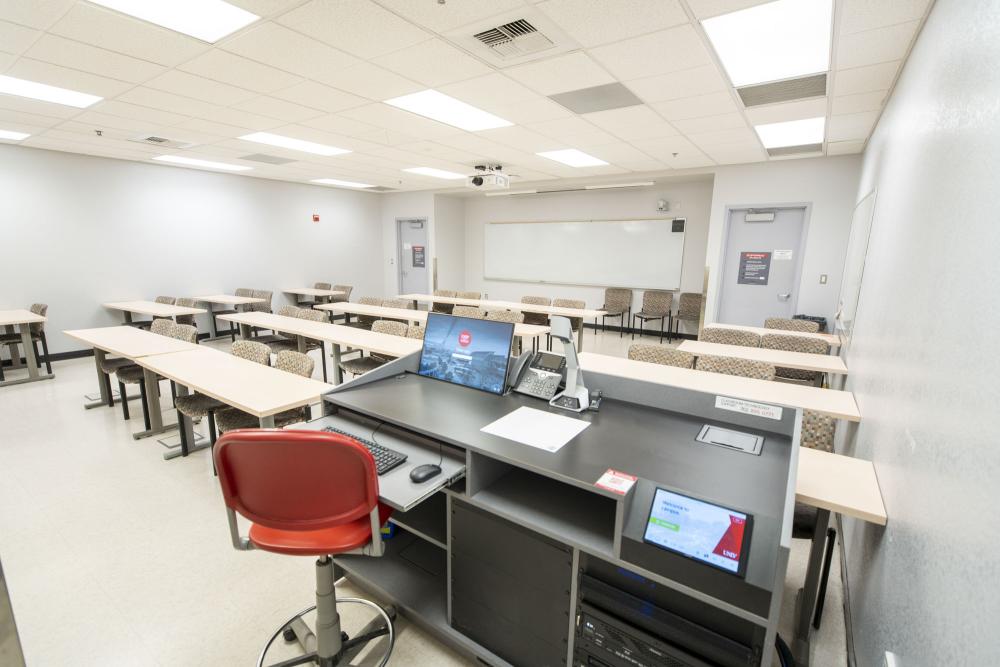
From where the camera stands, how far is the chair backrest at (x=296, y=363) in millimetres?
2920

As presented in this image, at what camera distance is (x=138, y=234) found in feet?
21.3

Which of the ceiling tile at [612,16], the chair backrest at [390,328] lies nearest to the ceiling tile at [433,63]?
the ceiling tile at [612,16]

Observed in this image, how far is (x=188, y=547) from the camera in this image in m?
2.32

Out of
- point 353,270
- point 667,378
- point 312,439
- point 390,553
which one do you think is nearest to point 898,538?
point 667,378

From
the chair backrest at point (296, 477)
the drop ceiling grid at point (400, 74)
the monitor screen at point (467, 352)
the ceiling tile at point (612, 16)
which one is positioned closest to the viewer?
the chair backrest at point (296, 477)

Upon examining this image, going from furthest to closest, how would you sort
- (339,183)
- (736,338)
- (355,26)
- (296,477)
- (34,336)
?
(339,183), (34,336), (736,338), (355,26), (296,477)

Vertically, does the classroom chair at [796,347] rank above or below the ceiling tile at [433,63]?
below

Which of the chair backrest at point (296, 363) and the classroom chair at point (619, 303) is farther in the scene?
the classroom chair at point (619, 303)

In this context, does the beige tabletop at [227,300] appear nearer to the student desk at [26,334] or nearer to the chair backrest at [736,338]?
the student desk at [26,334]

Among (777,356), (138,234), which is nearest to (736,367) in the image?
(777,356)

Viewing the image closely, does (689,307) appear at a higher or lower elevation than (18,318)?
higher

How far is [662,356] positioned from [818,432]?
45.7 inches

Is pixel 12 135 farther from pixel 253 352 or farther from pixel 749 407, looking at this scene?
pixel 749 407

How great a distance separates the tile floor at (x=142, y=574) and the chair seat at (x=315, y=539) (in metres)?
0.71
